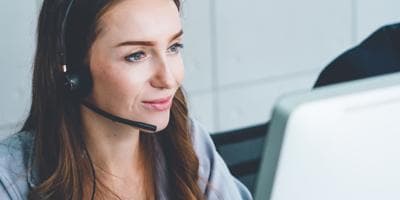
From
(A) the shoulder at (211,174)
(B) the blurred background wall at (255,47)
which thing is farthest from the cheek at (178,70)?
(B) the blurred background wall at (255,47)

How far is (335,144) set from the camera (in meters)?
0.55

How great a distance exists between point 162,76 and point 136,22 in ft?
0.29

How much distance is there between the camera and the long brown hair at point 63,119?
1.12 m

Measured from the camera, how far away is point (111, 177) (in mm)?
1258

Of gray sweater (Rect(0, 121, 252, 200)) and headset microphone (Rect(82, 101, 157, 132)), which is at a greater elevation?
headset microphone (Rect(82, 101, 157, 132))

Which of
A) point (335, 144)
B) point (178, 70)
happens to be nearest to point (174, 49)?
point (178, 70)

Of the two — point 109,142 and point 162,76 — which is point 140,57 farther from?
point 109,142

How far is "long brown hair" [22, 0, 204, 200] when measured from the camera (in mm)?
1123

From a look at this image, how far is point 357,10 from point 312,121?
6.84 feet

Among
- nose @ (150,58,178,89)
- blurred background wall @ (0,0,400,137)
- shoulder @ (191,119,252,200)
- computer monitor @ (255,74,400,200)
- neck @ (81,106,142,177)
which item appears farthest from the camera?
blurred background wall @ (0,0,400,137)

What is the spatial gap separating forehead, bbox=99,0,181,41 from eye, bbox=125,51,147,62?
0.02m

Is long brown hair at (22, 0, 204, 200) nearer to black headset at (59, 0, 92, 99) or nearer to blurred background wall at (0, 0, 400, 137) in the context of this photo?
black headset at (59, 0, 92, 99)

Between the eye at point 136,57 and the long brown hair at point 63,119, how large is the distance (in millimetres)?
66

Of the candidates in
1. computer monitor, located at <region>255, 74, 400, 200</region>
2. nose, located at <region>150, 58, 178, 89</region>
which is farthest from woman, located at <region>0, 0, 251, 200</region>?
computer monitor, located at <region>255, 74, 400, 200</region>
